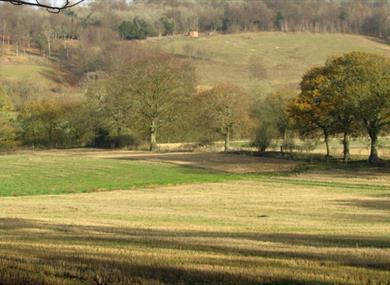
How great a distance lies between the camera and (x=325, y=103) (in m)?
59.3

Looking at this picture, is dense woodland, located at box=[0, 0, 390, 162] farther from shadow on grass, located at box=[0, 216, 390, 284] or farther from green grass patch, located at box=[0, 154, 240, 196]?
shadow on grass, located at box=[0, 216, 390, 284]

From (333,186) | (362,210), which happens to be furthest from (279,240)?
(333,186)

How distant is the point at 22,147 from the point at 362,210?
68.6m

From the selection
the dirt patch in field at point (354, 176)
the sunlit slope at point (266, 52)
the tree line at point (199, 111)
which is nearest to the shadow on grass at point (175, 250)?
the dirt patch in field at point (354, 176)

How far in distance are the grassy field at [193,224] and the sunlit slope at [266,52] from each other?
93.6 metres

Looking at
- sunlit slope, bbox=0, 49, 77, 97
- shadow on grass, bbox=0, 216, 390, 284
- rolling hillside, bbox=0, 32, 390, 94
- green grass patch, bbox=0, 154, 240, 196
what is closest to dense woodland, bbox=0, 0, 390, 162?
green grass patch, bbox=0, 154, 240, 196

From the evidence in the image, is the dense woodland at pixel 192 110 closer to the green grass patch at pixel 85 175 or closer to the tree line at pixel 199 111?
the tree line at pixel 199 111

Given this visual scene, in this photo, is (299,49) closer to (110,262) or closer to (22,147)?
(22,147)

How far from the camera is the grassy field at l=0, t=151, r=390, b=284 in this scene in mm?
8805

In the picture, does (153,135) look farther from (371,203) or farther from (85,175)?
(371,203)

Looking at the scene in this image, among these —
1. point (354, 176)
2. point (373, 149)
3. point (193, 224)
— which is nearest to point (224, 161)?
point (373, 149)

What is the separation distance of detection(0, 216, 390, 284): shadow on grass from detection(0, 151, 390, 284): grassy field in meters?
0.03

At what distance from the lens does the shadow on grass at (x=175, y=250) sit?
27.5 ft

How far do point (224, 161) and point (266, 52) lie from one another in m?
126
